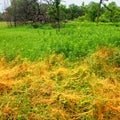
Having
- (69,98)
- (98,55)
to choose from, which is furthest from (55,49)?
(69,98)

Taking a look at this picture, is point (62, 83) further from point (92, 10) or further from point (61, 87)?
point (92, 10)

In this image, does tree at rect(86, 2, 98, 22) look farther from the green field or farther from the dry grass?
the dry grass

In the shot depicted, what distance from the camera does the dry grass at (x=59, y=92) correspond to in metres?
4.94

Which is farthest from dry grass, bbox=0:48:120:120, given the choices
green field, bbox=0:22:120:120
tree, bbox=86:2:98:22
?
tree, bbox=86:2:98:22

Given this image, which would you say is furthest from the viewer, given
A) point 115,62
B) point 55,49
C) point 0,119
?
point 55,49

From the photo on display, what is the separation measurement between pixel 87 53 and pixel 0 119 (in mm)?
4632

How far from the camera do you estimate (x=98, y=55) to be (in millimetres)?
8133

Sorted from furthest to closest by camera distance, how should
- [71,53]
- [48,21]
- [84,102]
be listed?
[48,21] → [71,53] → [84,102]

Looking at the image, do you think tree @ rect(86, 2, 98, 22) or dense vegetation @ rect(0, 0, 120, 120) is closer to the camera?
dense vegetation @ rect(0, 0, 120, 120)

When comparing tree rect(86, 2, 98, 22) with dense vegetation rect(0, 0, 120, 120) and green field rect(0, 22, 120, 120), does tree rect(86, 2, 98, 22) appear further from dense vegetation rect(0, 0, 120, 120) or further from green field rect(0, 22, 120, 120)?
green field rect(0, 22, 120, 120)

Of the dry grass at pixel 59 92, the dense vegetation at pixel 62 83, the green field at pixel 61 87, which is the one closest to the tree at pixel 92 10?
the dense vegetation at pixel 62 83

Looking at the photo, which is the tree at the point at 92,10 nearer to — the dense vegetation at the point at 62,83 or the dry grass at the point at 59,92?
the dense vegetation at the point at 62,83

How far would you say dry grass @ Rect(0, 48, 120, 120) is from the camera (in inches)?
194

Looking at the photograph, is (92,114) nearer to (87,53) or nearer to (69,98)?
(69,98)
